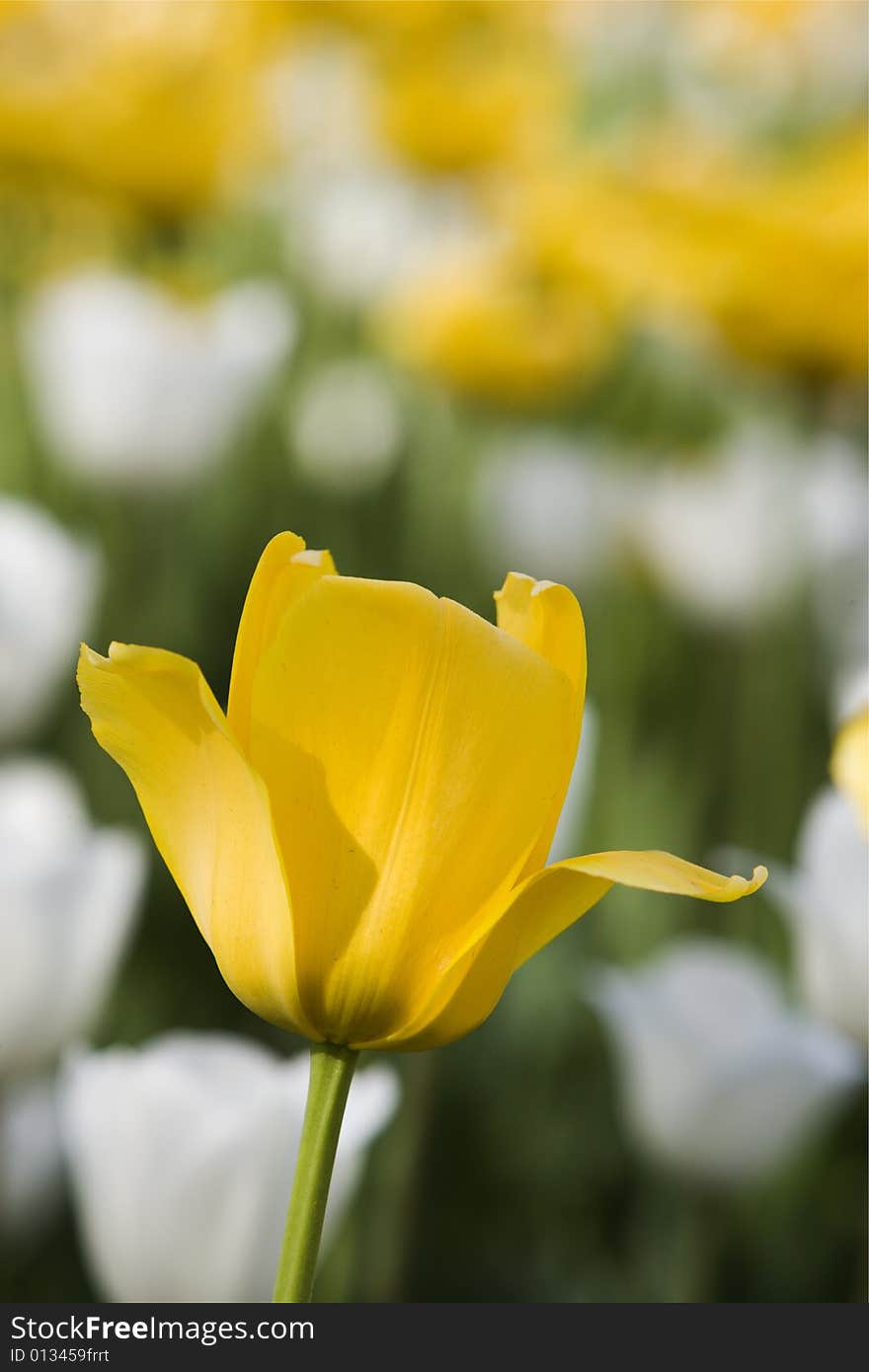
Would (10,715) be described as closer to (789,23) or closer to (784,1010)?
(784,1010)

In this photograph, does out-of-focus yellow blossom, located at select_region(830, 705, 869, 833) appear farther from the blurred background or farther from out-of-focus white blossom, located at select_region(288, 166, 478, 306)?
out-of-focus white blossom, located at select_region(288, 166, 478, 306)

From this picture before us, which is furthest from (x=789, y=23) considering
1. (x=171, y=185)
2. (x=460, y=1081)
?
(x=460, y=1081)

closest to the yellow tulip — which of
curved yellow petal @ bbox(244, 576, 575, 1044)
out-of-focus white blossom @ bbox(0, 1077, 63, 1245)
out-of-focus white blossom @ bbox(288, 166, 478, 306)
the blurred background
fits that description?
curved yellow petal @ bbox(244, 576, 575, 1044)

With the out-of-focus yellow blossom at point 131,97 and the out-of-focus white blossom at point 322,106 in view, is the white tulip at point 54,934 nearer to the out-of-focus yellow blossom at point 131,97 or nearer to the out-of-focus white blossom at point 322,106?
the out-of-focus yellow blossom at point 131,97

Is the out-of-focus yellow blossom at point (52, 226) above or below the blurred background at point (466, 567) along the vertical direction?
above

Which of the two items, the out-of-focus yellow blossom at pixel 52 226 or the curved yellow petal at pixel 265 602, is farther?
the out-of-focus yellow blossom at pixel 52 226

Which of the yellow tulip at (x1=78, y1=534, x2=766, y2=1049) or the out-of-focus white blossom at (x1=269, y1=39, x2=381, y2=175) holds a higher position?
the out-of-focus white blossom at (x1=269, y1=39, x2=381, y2=175)

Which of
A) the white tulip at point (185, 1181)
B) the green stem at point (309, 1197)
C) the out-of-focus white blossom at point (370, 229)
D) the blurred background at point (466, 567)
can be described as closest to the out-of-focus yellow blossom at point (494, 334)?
the blurred background at point (466, 567)
